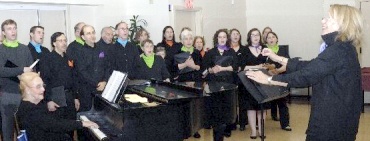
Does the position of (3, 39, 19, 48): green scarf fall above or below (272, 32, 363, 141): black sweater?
above

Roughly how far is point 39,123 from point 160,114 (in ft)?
2.94

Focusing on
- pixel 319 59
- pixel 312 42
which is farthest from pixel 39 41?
pixel 312 42

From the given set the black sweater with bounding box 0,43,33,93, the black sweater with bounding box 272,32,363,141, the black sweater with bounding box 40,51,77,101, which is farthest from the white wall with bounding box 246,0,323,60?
the black sweater with bounding box 272,32,363,141

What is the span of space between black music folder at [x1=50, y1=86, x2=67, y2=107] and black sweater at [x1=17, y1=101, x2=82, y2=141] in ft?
5.56

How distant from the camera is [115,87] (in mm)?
3826

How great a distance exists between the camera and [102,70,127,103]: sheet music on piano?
12.2 feet

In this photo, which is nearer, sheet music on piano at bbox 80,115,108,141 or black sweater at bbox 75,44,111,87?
sheet music on piano at bbox 80,115,108,141

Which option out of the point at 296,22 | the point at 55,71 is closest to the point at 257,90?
the point at 55,71

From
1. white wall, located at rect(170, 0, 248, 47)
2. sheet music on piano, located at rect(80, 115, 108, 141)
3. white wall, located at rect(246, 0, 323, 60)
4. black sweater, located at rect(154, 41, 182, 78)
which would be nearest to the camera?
sheet music on piano, located at rect(80, 115, 108, 141)

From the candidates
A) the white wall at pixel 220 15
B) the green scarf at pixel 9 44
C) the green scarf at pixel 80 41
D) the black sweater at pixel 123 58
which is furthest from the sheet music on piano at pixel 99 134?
the white wall at pixel 220 15

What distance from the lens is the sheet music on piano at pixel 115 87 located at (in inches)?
146

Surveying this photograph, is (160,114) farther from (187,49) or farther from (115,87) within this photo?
(187,49)

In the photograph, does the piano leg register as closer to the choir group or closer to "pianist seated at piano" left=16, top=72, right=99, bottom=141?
the choir group

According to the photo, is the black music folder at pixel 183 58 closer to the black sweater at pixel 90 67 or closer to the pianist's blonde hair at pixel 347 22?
the black sweater at pixel 90 67
